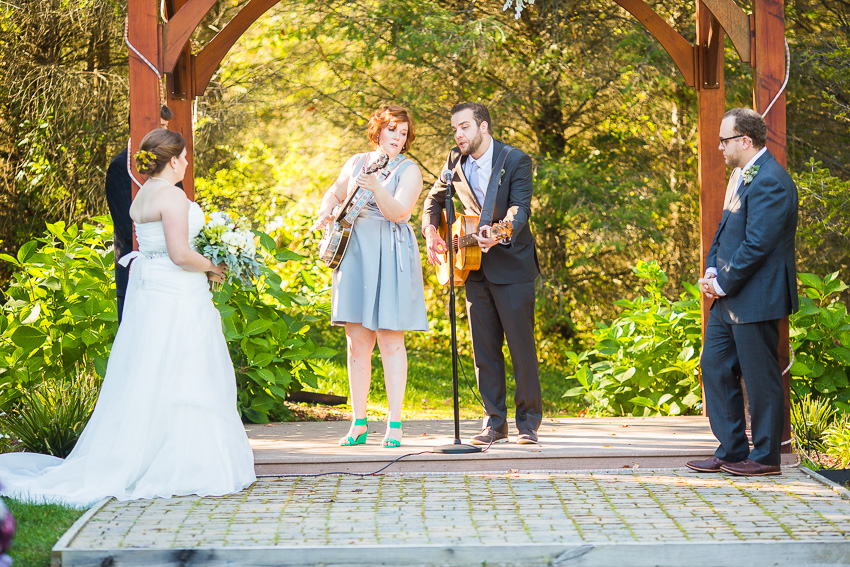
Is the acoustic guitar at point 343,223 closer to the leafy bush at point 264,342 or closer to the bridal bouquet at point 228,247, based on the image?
the bridal bouquet at point 228,247

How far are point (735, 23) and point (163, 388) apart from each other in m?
3.80

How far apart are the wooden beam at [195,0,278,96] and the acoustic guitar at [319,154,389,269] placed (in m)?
1.68

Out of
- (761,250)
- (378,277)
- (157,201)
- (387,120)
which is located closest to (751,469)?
(761,250)

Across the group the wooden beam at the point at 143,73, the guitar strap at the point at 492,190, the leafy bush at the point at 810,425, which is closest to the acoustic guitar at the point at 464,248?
the guitar strap at the point at 492,190

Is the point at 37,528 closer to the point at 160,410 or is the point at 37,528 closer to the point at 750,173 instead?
the point at 160,410

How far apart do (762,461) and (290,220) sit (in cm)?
831

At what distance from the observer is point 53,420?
5746 millimetres

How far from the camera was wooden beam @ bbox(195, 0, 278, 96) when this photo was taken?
21.5ft

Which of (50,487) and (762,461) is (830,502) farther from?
(50,487)

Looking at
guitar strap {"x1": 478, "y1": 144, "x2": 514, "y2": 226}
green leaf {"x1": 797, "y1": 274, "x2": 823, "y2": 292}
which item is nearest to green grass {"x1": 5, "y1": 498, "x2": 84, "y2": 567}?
guitar strap {"x1": 478, "y1": 144, "x2": 514, "y2": 226}

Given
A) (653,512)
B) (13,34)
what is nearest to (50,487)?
(653,512)

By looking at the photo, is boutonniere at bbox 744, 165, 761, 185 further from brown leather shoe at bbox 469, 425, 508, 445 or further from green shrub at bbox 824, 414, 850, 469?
brown leather shoe at bbox 469, 425, 508, 445

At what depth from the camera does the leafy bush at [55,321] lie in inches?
261

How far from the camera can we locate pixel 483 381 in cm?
580
